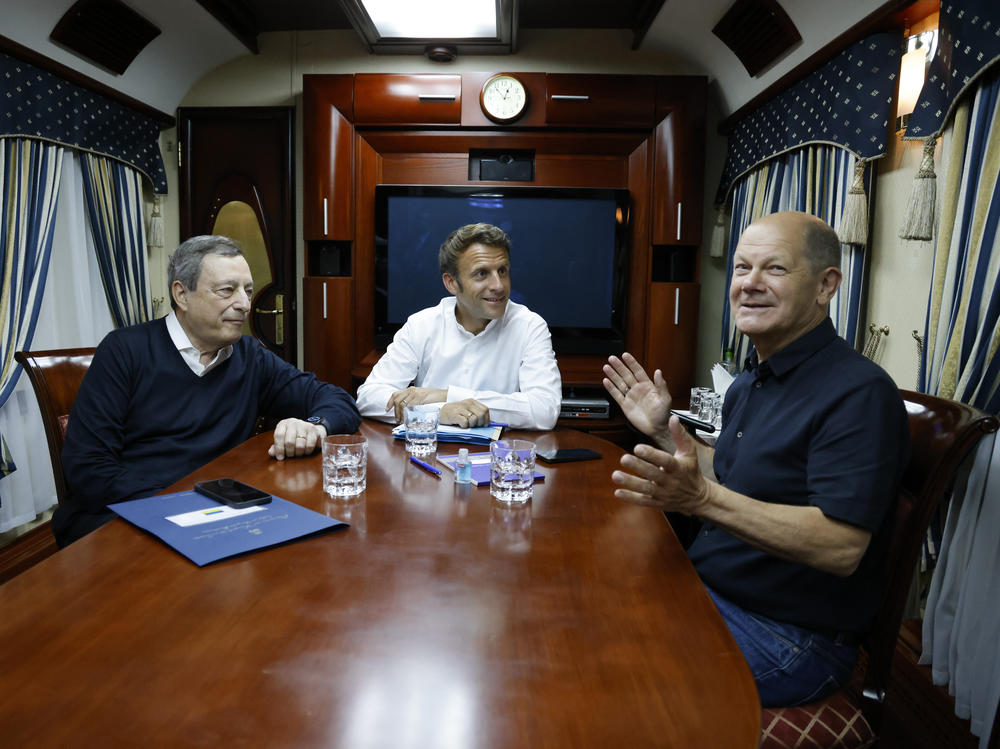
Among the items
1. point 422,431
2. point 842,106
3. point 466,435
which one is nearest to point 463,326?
point 466,435

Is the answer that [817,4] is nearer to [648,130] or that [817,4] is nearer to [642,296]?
[648,130]

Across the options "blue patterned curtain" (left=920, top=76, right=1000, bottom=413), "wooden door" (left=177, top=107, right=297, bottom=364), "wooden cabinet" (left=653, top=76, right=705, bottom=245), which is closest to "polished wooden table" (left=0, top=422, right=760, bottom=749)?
"blue patterned curtain" (left=920, top=76, right=1000, bottom=413)

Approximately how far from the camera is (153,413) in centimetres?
171

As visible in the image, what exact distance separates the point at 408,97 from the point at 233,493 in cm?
293

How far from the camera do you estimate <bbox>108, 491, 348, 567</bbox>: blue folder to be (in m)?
0.96

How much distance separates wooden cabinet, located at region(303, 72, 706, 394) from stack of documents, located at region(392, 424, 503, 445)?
1803mm

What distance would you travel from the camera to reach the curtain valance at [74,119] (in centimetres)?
278

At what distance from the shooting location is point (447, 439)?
1717 mm

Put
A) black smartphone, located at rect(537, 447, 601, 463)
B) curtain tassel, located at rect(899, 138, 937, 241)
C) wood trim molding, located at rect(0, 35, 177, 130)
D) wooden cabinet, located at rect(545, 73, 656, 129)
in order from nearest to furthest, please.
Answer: black smartphone, located at rect(537, 447, 601, 463) < curtain tassel, located at rect(899, 138, 937, 241) < wood trim molding, located at rect(0, 35, 177, 130) < wooden cabinet, located at rect(545, 73, 656, 129)

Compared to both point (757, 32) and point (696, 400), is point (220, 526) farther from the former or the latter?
point (757, 32)

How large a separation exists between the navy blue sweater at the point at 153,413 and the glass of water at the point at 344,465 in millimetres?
440

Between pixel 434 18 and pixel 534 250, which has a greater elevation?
pixel 434 18

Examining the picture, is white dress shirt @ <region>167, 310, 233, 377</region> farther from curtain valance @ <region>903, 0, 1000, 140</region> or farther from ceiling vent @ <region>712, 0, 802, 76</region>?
ceiling vent @ <region>712, 0, 802, 76</region>

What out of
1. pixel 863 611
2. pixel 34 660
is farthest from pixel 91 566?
pixel 863 611
